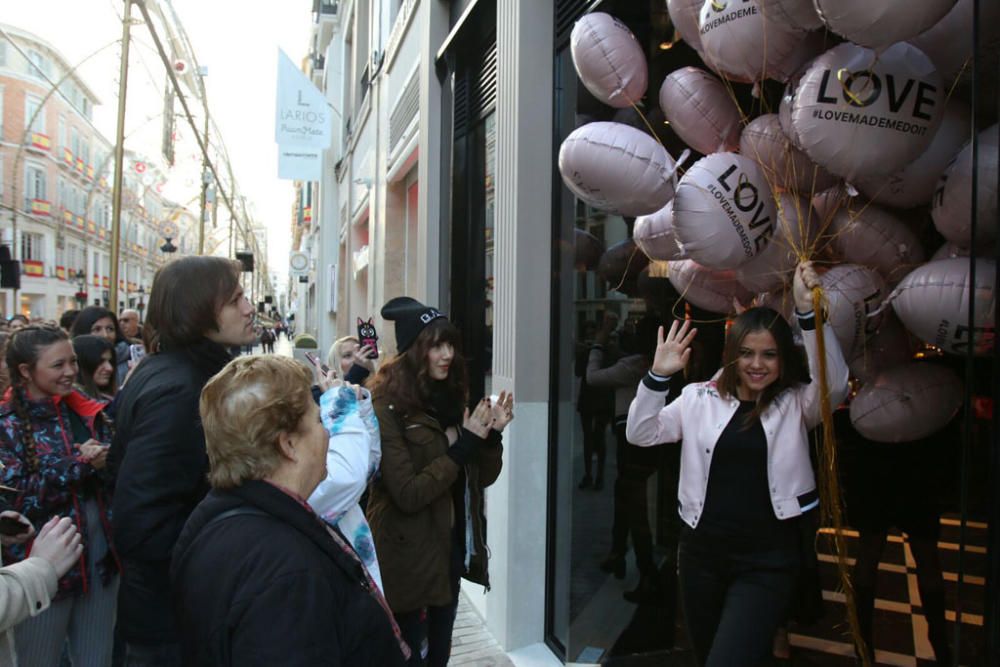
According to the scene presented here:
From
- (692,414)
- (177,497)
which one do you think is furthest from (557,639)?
(177,497)

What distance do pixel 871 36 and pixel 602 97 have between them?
1.64 meters

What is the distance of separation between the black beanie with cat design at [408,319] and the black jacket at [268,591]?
5.36 ft

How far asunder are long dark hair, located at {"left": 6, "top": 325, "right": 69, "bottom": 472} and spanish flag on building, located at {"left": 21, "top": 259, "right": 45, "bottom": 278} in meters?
45.5

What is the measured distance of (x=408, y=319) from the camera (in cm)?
307

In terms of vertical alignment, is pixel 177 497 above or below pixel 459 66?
below

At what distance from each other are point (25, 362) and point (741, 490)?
9.64ft

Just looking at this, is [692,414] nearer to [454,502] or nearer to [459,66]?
[454,502]

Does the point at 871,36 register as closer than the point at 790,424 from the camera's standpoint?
Yes

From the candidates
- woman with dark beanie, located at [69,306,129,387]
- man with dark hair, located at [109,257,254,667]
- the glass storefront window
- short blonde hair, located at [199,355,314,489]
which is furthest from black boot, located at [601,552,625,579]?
woman with dark beanie, located at [69,306,129,387]

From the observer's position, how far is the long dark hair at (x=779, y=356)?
Result: 262cm

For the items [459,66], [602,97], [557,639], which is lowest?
[557,639]

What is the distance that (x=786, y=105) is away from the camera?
7.79ft

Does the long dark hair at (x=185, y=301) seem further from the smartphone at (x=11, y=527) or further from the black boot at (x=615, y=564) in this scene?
the black boot at (x=615, y=564)

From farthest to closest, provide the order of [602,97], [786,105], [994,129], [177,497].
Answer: [602,97] → [786,105] → [177,497] → [994,129]
